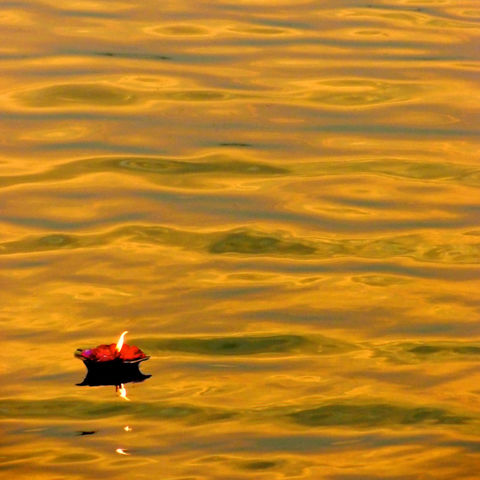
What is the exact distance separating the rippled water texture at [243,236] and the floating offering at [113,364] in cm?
4

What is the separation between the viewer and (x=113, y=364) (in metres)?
3.56

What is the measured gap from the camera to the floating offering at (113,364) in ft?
11.6

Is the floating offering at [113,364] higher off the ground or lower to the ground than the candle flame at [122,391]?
higher

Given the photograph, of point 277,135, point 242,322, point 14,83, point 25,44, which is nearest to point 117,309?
point 242,322

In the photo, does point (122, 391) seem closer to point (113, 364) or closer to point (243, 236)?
point (113, 364)

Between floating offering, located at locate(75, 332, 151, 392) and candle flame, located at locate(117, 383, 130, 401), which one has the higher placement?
floating offering, located at locate(75, 332, 151, 392)

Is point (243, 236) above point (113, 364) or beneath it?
above

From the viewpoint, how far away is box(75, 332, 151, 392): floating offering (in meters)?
3.53

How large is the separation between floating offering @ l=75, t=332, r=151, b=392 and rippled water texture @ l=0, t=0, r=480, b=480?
0.04 metres

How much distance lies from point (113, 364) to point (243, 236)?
1008 mm

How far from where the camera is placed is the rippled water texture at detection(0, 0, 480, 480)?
11.0 ft

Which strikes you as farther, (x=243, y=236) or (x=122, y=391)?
(x=243, y=236)

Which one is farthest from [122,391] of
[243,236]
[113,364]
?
[243,236]

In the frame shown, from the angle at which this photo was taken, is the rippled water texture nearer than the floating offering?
Yes
